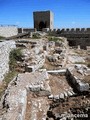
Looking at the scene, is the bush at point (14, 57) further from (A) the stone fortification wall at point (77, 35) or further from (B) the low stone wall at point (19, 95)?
(A) the stone fortification wall at point (77, 35)

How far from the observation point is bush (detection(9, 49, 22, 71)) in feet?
41.0

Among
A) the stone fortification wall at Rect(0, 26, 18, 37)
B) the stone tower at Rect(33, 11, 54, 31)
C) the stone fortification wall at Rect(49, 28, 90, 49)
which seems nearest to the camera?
the stone fortification wall at Rect(0, 26, 18, 37)

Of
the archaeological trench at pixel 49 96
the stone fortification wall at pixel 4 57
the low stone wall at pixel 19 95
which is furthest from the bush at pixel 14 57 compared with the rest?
the low stone wall at pixel 19 95

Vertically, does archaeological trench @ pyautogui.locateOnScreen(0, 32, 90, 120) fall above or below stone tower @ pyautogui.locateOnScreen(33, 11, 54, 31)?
below

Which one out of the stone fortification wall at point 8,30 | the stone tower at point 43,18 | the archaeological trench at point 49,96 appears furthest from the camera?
the stone tower at point 43,18

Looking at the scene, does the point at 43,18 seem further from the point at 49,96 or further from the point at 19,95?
the point at 19,95

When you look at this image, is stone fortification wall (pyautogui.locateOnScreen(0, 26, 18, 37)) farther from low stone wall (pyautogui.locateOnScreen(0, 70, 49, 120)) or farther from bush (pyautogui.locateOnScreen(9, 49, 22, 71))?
low stone wall (pyautogui.locateOnScreen(0, 70, 49, 120))

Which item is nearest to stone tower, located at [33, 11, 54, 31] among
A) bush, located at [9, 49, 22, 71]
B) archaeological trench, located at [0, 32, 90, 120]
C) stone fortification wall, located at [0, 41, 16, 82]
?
bush, located at [9, 49, 22, 71]

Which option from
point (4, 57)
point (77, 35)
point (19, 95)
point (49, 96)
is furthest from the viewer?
point (77, 35)

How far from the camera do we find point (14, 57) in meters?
13.0

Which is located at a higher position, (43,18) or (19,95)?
(43,18)

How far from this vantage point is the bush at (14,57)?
1248cm

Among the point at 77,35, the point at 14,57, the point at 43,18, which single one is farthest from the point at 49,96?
the point at 43,18

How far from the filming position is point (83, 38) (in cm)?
2769
